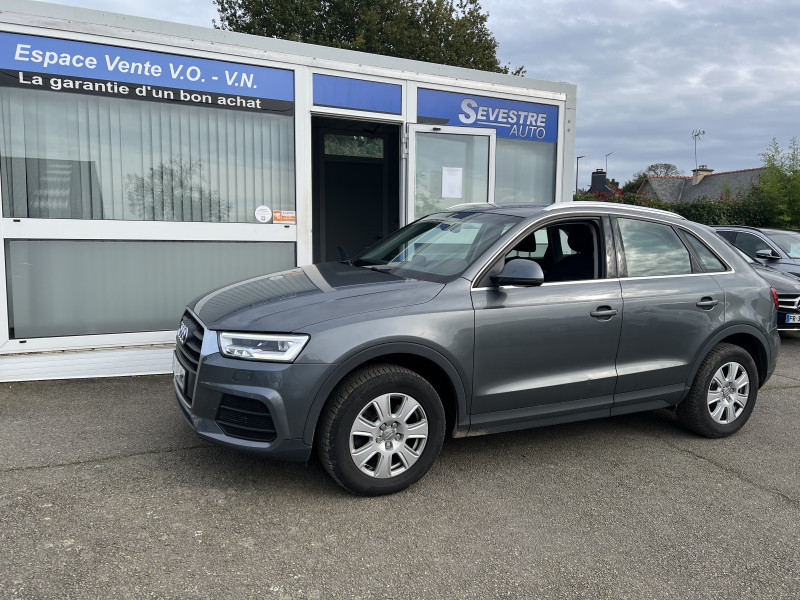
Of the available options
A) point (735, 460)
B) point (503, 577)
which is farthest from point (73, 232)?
point (735, 460)

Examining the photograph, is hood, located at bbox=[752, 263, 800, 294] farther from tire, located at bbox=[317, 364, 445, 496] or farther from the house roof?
the house roof

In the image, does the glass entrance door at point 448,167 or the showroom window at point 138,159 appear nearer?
the showroom window at point 138,159

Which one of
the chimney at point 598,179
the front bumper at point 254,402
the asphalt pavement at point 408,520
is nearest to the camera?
the asphalt pavement at point 408,520

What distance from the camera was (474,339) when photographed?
3.46 meters

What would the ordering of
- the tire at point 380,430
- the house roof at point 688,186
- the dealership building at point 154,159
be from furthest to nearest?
the house roof at point 688,186, the dealership building at point 154,159, the tire at point 380,430

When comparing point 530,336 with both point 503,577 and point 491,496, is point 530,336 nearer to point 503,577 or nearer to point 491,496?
point 491,496

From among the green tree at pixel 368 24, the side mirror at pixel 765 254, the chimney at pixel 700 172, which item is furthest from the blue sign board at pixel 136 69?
the chimney at pixel 700 172

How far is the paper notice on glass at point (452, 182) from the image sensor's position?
24.2ft

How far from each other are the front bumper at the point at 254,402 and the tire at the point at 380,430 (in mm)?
160

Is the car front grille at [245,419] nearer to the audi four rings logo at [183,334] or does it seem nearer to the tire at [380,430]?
the tire at [380,430]

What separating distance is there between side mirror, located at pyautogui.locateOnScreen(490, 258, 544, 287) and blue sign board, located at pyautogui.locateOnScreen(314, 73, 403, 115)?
3746mm

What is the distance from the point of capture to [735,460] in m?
4.10

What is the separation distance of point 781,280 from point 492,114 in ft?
15.8

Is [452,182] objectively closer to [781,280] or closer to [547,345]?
[547,345]
